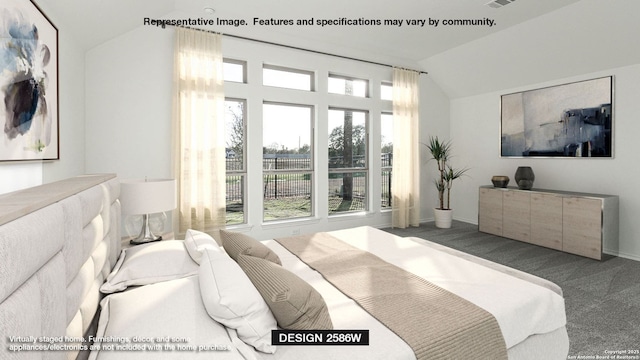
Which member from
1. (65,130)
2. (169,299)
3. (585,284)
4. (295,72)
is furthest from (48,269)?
(295,72)

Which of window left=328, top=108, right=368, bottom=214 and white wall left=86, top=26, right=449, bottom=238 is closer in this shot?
white wall left=86, top=26, right=449, bottom=238

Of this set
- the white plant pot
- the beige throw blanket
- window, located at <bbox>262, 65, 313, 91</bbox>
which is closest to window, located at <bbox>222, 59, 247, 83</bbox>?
window, located at <bbox>262, 65, 313, 91</bbox>

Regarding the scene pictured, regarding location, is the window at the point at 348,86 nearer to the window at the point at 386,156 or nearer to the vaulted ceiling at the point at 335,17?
the vaulted ceiling at the point at 335,17

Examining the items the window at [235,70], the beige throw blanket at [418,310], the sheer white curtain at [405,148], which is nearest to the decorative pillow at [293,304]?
the beige throw blanket at [418,310]

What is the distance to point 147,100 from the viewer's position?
3508mm

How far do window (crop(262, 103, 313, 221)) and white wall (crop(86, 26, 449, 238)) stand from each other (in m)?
0.20

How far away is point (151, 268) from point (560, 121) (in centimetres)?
537

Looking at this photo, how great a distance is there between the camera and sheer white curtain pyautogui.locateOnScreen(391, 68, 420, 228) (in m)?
5.20

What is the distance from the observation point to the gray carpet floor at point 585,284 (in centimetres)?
207

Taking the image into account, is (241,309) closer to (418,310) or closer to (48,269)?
(48,269)

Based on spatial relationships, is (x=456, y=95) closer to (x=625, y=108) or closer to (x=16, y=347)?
(x=625, y=108)

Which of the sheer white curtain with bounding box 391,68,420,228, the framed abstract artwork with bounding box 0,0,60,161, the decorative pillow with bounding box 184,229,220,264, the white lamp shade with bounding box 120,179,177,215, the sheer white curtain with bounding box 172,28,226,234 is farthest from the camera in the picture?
the sheer white curtain with bounding box 391,68,420,228

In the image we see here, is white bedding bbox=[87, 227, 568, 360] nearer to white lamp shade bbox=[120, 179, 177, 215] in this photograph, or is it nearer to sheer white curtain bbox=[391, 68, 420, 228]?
white lamp shade bbox=[120, 179, 177, 215]

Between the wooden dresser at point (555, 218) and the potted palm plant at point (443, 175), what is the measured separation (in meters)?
0.57
